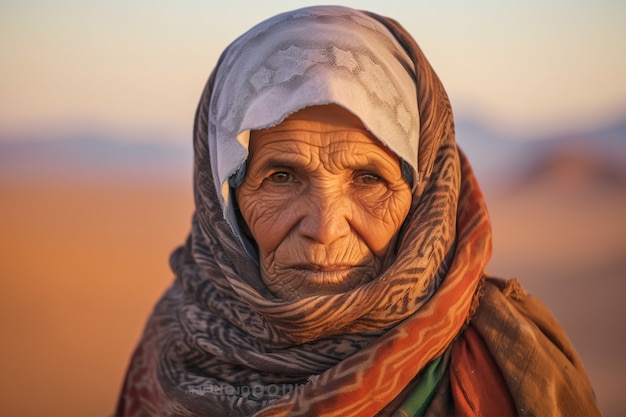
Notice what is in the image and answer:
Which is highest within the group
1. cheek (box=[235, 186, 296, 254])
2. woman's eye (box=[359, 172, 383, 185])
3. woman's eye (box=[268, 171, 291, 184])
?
woman's eye (box=[268, 171, 291, 184])

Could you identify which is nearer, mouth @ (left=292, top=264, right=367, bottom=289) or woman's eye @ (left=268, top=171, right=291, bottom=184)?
mouth @ (left=292, top=264, right=367, bottom=289)

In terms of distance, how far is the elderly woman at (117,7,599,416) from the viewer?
2.89 metres

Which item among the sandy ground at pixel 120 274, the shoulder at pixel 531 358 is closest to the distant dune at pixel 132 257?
the sandy ground at pixel 120 274

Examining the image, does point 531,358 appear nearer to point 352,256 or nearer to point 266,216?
point 352,256

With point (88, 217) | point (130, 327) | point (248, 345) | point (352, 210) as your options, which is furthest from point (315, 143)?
point (88, 217)

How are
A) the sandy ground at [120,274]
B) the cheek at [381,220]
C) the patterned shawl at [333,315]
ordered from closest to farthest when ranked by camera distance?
the patterned shawl at [333,315] → the cheek at [381,220] → the sandy ground at [120,274]

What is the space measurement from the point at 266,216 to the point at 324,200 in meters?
0.25

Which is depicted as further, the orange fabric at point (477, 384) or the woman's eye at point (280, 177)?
the woman's eye at point (280, 177)

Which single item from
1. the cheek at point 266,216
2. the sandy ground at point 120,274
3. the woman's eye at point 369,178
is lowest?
the sandy ground at point 120,274

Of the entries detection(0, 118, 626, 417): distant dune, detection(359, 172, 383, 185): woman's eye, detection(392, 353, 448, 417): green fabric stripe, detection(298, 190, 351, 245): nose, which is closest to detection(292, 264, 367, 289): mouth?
detection(298, 190, 351, 245): nose

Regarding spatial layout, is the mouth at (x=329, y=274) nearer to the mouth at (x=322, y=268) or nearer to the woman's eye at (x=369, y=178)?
the mouth at (x=322, y=268)

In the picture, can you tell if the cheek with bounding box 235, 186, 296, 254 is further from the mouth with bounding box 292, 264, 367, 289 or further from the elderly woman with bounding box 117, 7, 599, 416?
the mouth with bounding box 292, 264, 367, 289

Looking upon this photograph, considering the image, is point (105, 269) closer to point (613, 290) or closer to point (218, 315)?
point (613, 290)

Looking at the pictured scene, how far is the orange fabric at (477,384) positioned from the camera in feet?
9.59
